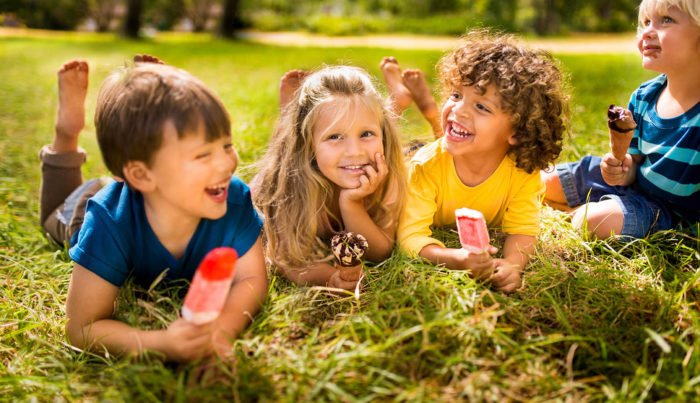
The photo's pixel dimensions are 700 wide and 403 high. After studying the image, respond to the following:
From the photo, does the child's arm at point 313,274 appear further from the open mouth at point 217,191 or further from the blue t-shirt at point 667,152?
the blue t-shirt at point 667,152

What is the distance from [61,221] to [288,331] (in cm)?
170

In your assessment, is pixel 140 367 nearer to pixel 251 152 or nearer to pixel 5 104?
pixel 251 152

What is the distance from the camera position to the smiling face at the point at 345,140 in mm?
2547

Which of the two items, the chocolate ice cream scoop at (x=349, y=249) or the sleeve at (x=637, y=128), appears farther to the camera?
the sleeve at (x=637, y=128)

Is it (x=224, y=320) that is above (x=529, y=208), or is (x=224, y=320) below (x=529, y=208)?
below

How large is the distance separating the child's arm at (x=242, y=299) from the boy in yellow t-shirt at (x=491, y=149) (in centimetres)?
73

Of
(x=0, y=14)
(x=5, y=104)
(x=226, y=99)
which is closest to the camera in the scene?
(x=226, y=99)

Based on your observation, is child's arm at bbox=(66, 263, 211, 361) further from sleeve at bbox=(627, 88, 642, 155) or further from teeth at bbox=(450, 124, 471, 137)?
sleeve at bbox=(627, 88, 642, 155)

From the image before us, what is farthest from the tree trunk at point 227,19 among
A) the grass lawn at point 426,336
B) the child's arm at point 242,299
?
the child's arm at point 242,299

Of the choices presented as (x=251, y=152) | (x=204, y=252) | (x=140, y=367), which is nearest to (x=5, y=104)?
(x=251, y=152)

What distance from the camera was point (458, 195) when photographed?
2725 millimetres

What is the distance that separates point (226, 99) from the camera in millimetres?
5762

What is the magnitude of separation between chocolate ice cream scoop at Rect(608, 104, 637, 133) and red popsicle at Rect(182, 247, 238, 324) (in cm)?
187

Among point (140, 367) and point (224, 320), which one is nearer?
point (140, 367)
